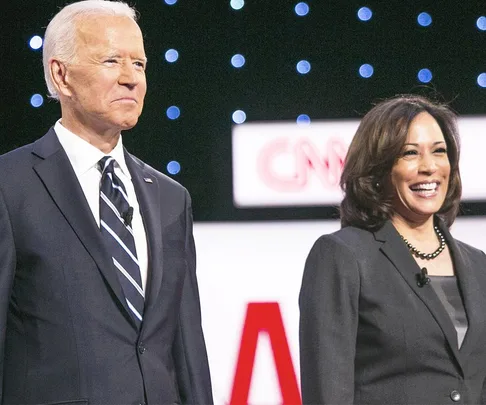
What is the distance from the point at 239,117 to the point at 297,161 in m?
0.28

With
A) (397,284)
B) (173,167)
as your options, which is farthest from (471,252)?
(173,167)

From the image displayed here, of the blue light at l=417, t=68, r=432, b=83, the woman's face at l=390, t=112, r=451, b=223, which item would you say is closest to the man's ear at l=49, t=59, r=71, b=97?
the woman's face at l=390, t=112, r=451, b=223

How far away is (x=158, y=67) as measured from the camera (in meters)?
3.92

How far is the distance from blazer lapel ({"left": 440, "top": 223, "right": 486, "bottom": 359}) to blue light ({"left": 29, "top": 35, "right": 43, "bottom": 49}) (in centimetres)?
190

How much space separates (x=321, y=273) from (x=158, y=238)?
406mm

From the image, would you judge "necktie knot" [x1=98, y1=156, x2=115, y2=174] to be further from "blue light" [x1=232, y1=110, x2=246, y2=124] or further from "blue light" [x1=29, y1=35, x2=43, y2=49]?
"blue light" [x1=29, y1=35, x2=43, y2=49]

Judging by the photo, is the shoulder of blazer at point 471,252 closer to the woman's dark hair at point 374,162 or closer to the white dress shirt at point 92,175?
the woman's dark hair at point 374,162

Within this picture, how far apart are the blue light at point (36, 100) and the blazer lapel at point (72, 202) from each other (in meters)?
1.61

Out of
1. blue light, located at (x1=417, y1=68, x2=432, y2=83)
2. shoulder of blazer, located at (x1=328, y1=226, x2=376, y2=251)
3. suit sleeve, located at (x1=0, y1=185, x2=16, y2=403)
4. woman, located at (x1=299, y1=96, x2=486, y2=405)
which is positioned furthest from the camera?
blue light, located at (x1=417, y1=68, x2=432, y2=83)

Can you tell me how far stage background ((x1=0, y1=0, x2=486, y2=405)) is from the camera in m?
3.88

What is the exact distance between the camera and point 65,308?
86.5 inches

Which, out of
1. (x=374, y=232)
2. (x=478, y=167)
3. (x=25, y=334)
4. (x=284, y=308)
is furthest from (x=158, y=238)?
(x=478, y=167)

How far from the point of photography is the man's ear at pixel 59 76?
2.41m

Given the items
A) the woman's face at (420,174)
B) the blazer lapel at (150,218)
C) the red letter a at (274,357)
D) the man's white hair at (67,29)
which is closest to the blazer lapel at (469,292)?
the woman's face at (420,174)
